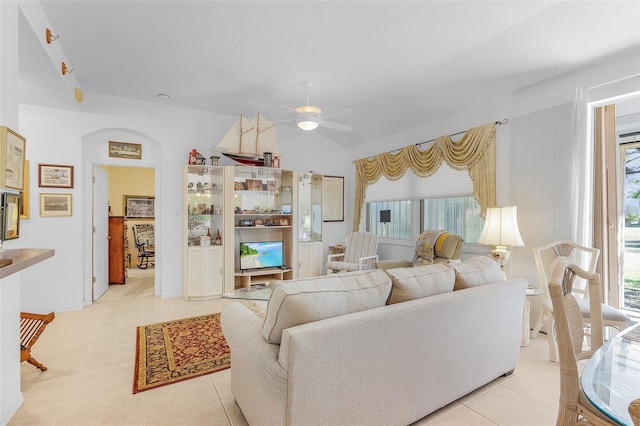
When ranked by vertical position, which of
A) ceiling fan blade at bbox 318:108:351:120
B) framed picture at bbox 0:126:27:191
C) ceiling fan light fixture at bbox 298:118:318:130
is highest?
ceiling fan blade at bbox 318:108:351:120

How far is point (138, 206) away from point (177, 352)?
560 centimetres

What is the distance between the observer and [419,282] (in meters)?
1.88

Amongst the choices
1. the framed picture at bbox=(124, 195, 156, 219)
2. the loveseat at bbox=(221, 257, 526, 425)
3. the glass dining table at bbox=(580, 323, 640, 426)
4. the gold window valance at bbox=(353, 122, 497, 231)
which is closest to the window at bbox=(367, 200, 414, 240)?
the gold window valance at bbox=(353, 122, 497, 231)

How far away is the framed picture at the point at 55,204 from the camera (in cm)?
387

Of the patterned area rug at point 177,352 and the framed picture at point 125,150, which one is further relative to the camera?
the framed picture at point 125,150

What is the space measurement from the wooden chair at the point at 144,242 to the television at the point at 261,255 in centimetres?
336

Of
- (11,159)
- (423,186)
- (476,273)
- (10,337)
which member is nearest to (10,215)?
(11,159)

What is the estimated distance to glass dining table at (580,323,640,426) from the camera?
3.25ft

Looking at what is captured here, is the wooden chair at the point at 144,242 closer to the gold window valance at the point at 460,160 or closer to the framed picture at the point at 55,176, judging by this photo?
the framed picture at the point at 55,176

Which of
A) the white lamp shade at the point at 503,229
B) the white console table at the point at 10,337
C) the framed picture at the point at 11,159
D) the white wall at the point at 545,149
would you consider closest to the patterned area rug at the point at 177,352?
the white console table at the point at 10,337

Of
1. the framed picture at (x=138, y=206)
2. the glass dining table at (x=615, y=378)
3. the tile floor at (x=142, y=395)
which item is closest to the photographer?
the glass dining table at (x=615, y=378)

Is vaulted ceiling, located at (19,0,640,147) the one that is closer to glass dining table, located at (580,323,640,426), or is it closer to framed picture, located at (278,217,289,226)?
framed picture, located at (278,217,289,226)

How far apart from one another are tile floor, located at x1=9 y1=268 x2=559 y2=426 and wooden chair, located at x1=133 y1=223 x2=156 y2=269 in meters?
4.08

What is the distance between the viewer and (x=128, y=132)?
448cm
